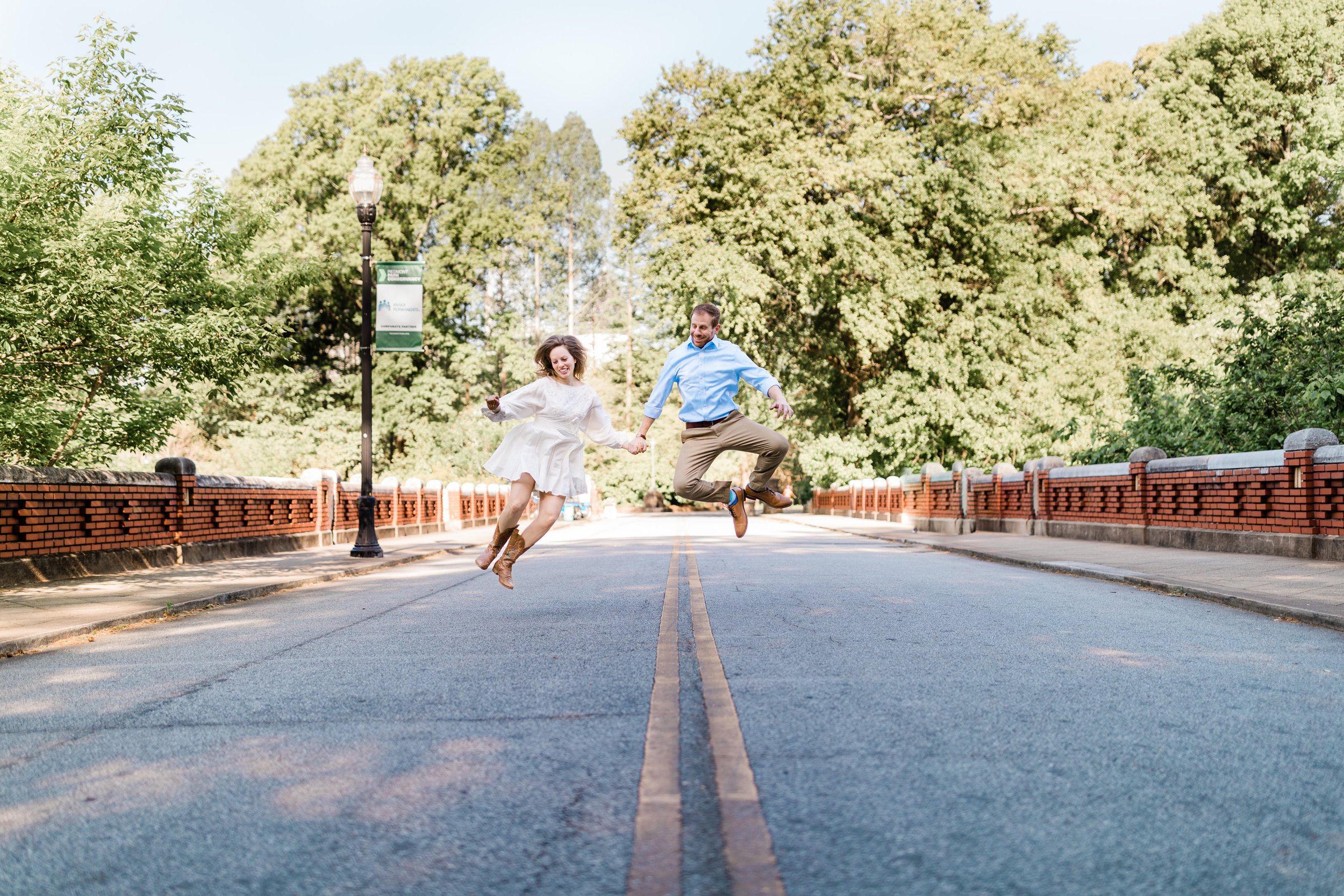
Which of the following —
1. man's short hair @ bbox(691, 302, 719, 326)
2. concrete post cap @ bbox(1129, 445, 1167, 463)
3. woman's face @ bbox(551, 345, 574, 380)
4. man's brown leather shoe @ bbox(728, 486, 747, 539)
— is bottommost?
man's brown leather shoe @ bbox(728, 486, 747, 539)

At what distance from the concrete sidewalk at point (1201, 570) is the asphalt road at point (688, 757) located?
0.88 m

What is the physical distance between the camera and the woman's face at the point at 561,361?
9031mm

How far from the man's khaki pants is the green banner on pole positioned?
33.8 feet

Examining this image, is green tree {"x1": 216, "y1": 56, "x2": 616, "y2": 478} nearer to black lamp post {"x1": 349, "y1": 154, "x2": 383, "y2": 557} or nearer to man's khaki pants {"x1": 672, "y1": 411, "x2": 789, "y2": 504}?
black lamp post {"x1": 349, "y1": 154, "x2": 383, "y2": 557}

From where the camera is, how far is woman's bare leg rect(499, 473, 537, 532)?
28.6 ft

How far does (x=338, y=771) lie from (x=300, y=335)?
147ft

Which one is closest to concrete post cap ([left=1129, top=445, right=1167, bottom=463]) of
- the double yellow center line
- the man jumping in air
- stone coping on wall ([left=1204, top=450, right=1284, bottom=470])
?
stone coping on wall ([left=1204, top=450, right=1284, bottom=470])

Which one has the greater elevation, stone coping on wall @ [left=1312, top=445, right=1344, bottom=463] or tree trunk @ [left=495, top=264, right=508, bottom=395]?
tree trunk @ [left=495, top=264, right=508, bottom=395]

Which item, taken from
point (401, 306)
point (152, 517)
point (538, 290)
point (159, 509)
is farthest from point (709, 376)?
point (538, 290)

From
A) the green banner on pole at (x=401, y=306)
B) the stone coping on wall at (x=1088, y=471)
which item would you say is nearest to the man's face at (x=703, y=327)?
the green banner on pole at (x=401, y=306)

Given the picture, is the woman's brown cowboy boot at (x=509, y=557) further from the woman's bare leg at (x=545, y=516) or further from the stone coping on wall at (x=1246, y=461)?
the stone coping on wall at (x=1246, y=461)

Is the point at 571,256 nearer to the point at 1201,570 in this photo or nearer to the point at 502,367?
the point at 502,367

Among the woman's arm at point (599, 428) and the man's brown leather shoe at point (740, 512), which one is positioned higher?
the woman's arm at point (599, 428)

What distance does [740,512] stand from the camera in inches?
403
